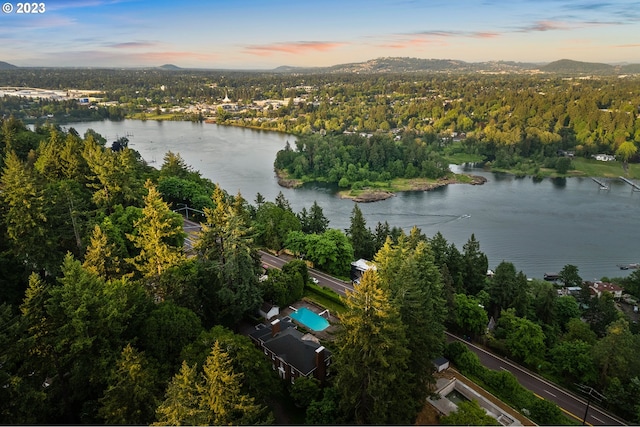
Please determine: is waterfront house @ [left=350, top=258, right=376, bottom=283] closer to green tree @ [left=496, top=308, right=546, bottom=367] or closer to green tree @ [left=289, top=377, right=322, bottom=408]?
green tree @ [left=496, top=308, right=546, bottom=367]

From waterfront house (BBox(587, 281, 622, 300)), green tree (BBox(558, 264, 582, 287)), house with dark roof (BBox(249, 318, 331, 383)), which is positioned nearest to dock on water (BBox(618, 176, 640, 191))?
waterfront house (BBox(587, 281, 622, 300))

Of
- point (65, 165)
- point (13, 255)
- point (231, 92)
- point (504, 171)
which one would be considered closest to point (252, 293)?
point (13, 255)

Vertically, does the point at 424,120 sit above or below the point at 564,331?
above

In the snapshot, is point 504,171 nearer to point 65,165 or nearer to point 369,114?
point 369,114

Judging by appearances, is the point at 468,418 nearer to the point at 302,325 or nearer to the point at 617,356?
the point at 302,325

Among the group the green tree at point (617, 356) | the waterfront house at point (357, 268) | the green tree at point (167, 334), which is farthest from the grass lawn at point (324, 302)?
the green tree at point (617, 356)

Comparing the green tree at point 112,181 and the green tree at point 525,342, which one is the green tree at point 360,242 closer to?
the green tree at point 525,342

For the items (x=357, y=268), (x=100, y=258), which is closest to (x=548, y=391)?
(x=357, y=268)
